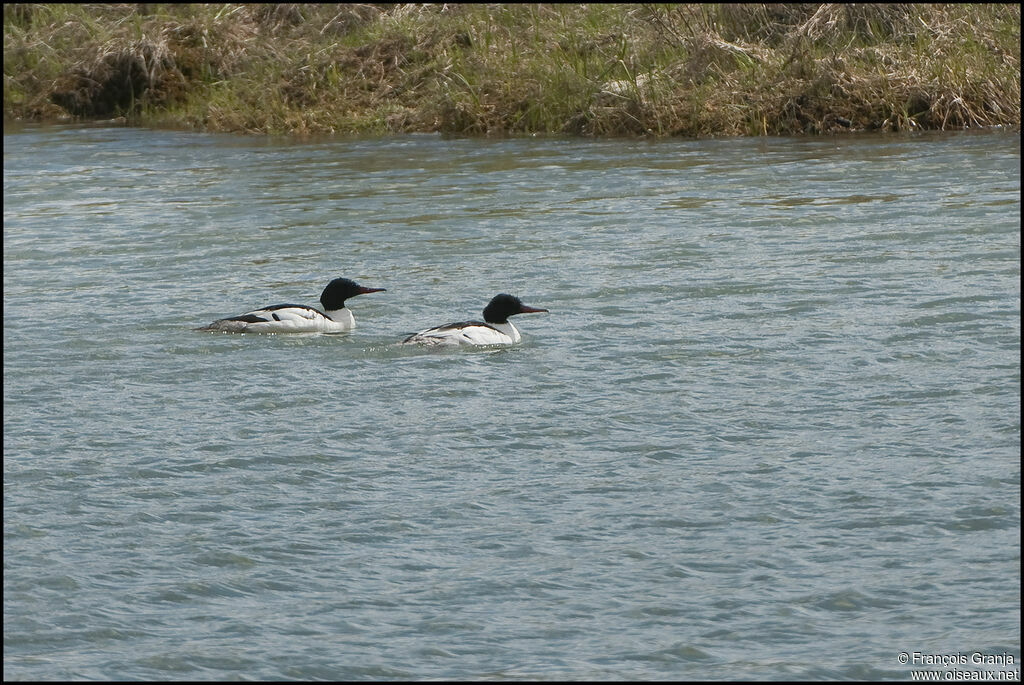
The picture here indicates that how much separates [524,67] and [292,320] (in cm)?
1215

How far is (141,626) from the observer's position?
23.1 feet

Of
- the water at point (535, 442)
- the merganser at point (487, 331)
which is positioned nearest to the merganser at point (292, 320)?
the water at point (535, 442)

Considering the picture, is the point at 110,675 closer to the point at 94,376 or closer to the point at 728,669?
the point at 728,669

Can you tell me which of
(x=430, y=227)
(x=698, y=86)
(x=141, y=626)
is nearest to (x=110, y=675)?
(x=141, y=626)

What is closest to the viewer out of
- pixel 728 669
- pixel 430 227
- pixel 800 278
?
pixel 728 669

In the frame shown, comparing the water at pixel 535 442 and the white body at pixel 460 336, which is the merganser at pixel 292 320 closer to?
the water at pixel 535 442

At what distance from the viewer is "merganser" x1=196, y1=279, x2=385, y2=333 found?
41.7 feet

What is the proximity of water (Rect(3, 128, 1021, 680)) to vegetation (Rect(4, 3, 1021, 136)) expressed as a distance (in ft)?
13.7

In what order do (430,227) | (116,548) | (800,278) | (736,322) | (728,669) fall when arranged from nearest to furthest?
(728,669)
(116,548)
(736,322)
(800,278)
(430,227)

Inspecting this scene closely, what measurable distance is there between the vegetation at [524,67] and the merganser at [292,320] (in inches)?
427

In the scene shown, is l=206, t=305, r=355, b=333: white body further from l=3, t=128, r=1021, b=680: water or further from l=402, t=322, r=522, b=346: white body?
l=402, t=322, r=522, b=346: white body

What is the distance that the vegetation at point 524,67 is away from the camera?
2261 centimetres

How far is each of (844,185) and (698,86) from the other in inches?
204

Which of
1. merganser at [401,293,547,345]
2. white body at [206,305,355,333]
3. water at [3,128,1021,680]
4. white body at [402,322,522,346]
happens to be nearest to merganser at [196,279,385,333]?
white body at [206,305,355,333]
